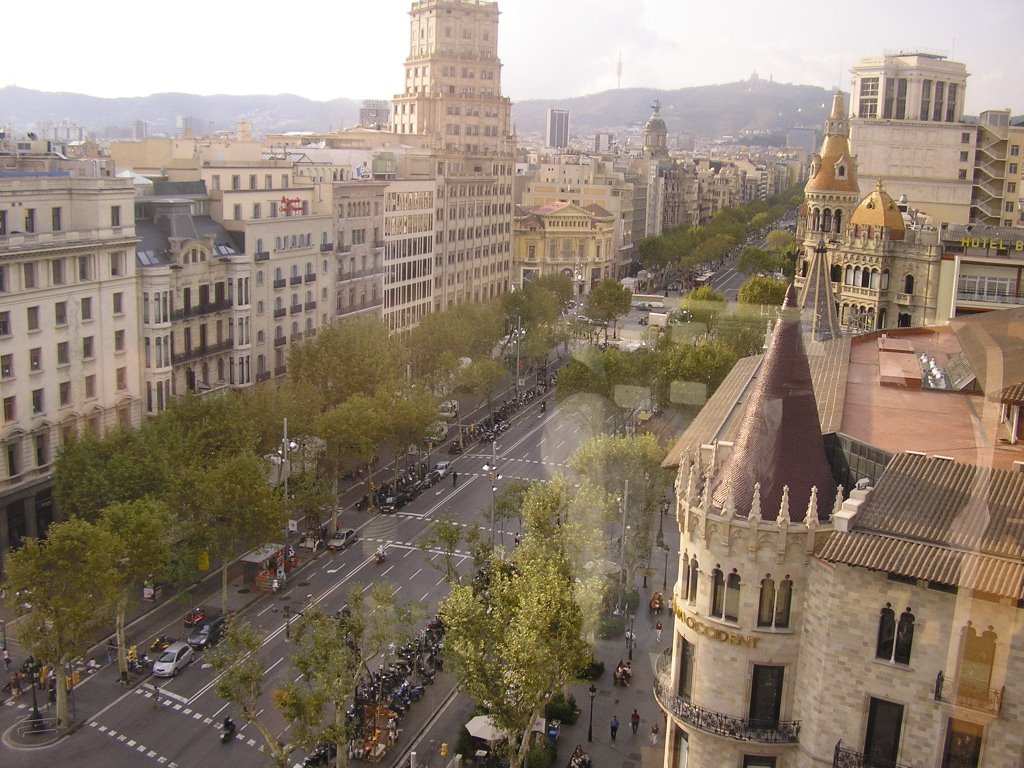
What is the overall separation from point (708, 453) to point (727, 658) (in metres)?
3.55

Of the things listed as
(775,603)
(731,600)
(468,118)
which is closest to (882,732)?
(775,603)

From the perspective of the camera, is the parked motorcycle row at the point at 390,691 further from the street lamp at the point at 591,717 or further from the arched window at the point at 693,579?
the arched window at the point at 693,579

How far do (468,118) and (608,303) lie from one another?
17215 millimetres

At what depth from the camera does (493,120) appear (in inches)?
3059

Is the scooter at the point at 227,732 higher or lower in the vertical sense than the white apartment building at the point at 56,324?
lower

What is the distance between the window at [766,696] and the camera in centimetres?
1645

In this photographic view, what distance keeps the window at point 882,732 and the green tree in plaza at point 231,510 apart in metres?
18.4

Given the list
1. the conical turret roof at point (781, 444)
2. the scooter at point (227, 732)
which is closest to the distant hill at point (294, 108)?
the conical turret roof at point (781, 444)

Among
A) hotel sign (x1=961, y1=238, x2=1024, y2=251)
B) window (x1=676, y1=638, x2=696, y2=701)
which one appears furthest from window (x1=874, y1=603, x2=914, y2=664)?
hotel sign (x1=961, y1=238, x2=1024, y2=251)

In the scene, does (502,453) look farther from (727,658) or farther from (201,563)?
(727,658)

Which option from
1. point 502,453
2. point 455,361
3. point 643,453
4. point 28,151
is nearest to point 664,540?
point 643,453

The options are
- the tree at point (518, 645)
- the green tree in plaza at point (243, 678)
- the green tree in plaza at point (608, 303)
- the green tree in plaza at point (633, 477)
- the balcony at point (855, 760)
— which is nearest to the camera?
the balcony at point (855, 760)

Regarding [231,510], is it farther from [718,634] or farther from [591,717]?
[718,634]

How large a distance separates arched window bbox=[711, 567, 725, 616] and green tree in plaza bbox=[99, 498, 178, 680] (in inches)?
595
